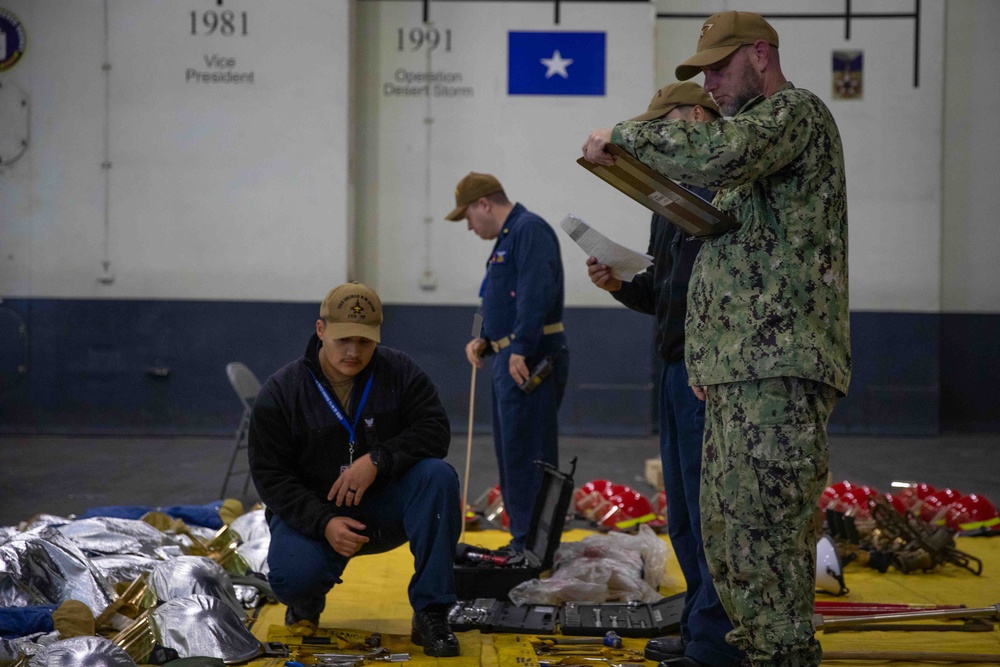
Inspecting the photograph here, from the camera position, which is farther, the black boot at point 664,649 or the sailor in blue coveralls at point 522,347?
the sailor in blue coveralls at point 522,347

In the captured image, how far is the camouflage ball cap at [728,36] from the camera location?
2238 millimetres

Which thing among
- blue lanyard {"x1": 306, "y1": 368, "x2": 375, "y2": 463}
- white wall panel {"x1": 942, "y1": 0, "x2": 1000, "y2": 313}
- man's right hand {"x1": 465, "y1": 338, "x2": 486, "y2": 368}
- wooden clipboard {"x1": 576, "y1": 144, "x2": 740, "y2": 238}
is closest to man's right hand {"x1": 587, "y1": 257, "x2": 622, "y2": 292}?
wooden clipboard {"x1": 576, "y1": 144, "x2": 740, "y2": 238}

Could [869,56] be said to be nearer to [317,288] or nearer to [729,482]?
[317,288]

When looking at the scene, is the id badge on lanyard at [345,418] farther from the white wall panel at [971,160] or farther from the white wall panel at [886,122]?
the white wall panel at [971,160]

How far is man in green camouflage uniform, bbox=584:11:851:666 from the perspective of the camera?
217 centimetres

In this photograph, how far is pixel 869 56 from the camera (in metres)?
9.14

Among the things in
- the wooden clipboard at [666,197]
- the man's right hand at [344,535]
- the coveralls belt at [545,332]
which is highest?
the wooden clipboard at [666,197]

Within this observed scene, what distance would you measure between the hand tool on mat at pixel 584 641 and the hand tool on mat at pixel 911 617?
24.0 inches

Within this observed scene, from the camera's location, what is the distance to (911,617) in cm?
327

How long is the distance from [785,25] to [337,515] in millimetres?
7509

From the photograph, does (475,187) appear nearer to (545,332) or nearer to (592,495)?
(545,332)

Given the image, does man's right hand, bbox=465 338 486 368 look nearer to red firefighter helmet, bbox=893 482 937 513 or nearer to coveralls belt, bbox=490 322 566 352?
coveralls belt, bbox=490 322 566 352

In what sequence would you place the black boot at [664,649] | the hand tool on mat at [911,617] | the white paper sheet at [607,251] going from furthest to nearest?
the hand tool on mat at [911,617] < the black boot at [664,649] < the white paper sheet at [607,251]

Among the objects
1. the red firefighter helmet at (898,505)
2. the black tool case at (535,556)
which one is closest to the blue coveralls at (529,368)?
the black tool case at (535,556)
